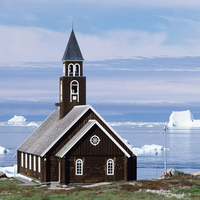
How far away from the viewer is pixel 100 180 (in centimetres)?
4728

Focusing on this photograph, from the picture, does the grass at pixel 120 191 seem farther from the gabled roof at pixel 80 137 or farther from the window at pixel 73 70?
the window at pixel 73 70

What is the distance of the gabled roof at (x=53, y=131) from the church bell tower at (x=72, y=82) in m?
0.89

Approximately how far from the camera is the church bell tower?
5269cm

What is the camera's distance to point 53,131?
169ft

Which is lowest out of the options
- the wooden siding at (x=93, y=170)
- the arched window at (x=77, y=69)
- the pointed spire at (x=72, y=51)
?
the wooden siding at (x=93, y=170)

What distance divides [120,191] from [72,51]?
1951cm

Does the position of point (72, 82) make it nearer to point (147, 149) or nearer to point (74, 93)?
point (74, 93)

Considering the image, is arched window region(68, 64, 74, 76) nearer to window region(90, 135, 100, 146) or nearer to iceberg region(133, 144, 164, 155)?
window region(90, 135, 100, 146)

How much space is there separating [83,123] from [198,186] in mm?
14010

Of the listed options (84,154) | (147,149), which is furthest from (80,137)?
(147,149)

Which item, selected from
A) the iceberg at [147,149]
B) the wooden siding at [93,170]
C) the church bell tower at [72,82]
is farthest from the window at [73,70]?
the iceberg at [147,149]

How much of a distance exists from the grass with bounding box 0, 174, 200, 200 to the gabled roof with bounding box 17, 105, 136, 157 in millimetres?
4873

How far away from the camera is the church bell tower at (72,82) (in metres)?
52.7

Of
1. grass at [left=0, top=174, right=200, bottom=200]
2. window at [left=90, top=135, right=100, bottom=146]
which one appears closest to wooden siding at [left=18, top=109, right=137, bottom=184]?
window at [left=90, top=135, right=100, bottom=146]
